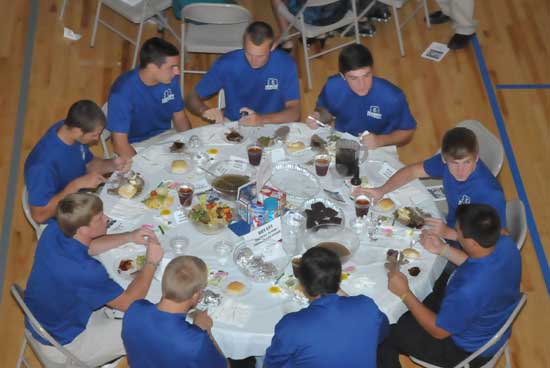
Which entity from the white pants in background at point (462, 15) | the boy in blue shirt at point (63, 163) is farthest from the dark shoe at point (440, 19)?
the boy in blue shirt at point (63, 163)

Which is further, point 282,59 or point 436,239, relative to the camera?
point 282,59

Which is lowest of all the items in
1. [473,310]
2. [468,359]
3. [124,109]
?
[468,359]

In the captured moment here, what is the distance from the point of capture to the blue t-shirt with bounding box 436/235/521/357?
13.2 ft

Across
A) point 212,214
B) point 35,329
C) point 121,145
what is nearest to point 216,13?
point 121,145

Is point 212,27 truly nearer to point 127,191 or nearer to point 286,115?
point 286,115

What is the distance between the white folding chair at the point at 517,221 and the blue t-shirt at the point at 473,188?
0.05m

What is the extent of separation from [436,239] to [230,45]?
2.91 metres

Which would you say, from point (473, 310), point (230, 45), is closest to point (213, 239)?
point (473, 310)

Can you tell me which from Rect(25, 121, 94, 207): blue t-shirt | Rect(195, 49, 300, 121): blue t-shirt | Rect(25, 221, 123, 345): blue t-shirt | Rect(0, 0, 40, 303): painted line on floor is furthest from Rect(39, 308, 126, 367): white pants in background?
Rect(195, 49, 300, 121): blue t-shirt

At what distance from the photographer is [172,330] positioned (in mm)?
3691

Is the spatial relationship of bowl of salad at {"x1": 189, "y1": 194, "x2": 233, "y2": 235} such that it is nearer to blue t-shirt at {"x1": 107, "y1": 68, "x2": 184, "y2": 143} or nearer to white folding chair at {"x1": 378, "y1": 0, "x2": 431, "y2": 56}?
blue t-shirt at {"x1": 107, "y1": 68, "x2": 184, "y2": 143}

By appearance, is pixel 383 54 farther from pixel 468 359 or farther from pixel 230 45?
pixel 468 359

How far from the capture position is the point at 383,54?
7.75 metres

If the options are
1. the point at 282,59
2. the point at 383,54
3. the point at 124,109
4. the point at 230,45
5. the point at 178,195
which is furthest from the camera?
the point at 383,54
